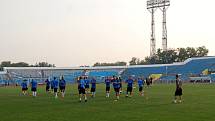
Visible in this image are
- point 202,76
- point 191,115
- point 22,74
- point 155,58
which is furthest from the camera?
point 155,58

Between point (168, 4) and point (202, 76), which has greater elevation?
point (168, 4)

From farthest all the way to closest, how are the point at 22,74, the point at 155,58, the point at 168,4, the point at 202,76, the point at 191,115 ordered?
the point at 155,58 < the point at 22,74 < the point at 168,4 < the point at 202,76 < the point at 191,115

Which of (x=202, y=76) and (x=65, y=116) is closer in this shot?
(x=65, y=116)

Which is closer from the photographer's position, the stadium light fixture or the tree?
the stadium light fixture

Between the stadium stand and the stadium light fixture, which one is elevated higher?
the stadium light fixture

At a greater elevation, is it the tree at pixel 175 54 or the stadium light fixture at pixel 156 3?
the stadium light fixture at pixel 156 3

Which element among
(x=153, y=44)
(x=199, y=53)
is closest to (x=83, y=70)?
(x=153, y=44)

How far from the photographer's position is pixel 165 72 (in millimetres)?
100438

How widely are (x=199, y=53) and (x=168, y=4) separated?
139 feet

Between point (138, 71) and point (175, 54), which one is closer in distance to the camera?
point (138, 71)

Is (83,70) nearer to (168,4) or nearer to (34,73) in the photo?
(34,73)

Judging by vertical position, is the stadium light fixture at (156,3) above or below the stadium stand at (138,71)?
above

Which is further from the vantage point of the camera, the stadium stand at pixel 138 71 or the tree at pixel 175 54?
the tree at pixel 175 54

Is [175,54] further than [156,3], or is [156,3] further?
[175,54]
